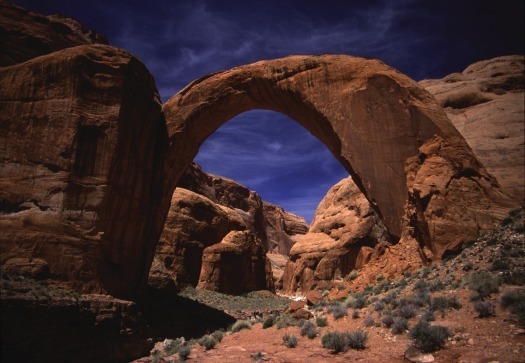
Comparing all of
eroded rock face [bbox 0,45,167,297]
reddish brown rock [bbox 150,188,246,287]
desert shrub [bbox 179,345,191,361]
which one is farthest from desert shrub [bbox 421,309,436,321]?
reddish brown rock [bbox 150,188,246,287]

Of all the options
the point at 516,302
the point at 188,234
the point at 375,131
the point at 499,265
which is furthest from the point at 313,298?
the point at 188,234

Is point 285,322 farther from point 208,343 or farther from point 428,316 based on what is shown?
point 428,316

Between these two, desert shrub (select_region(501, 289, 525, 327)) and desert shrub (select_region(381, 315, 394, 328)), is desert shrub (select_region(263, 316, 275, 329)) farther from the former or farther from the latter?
desert shrub (select_region(501, 289, 525, 327))

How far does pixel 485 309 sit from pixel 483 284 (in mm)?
1093

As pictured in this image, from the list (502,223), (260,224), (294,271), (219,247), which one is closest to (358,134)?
(502,223)

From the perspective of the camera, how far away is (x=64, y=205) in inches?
385


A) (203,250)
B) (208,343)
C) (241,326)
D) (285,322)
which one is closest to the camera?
(208,343)

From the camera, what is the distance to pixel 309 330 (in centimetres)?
873

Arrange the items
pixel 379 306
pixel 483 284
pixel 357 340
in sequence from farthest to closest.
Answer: pixel 379 306 < pixel 483 284 < pixel 357 340

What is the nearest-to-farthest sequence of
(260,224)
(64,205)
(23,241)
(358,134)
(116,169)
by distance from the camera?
(23,241) < (64,205) < (116,169) < (358,134) < (260,224)

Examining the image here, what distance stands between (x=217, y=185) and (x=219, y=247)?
42.7m

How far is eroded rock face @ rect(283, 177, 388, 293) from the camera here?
3372cm

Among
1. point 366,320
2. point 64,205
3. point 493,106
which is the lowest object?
point 366,320

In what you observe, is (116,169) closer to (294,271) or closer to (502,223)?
(502,223)
